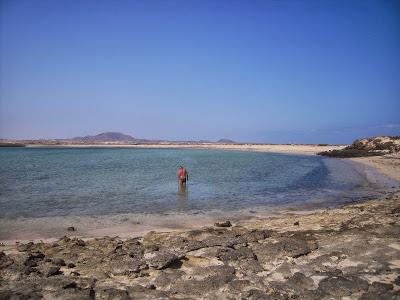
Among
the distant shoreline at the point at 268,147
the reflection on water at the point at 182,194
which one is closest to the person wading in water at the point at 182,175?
the reflection on water at the point at 182,194

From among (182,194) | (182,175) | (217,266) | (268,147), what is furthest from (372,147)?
(217,266)

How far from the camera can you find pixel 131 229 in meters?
11.4

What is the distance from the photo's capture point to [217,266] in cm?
696

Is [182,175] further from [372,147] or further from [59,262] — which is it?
[372,147]

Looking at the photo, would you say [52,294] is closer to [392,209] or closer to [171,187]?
[392,209]


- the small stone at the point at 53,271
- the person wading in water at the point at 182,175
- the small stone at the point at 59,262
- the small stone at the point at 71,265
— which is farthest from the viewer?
the person wading in water at the point at 182,175

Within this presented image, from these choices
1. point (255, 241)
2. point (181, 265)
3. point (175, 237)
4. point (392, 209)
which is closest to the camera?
point (181, 265)

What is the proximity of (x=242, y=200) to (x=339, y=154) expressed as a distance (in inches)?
1898

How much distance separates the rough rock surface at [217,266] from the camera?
19.2 ft

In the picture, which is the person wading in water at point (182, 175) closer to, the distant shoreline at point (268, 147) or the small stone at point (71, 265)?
the small stone at point (71, 265)

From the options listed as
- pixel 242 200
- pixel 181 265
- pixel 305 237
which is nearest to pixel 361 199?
pixel 242 200

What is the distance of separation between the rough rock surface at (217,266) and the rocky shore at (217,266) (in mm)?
17

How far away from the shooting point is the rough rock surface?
19.2 feet

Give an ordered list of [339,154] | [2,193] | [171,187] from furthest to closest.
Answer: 1. [339,154]
2. [171,187]
3. [2,193]
